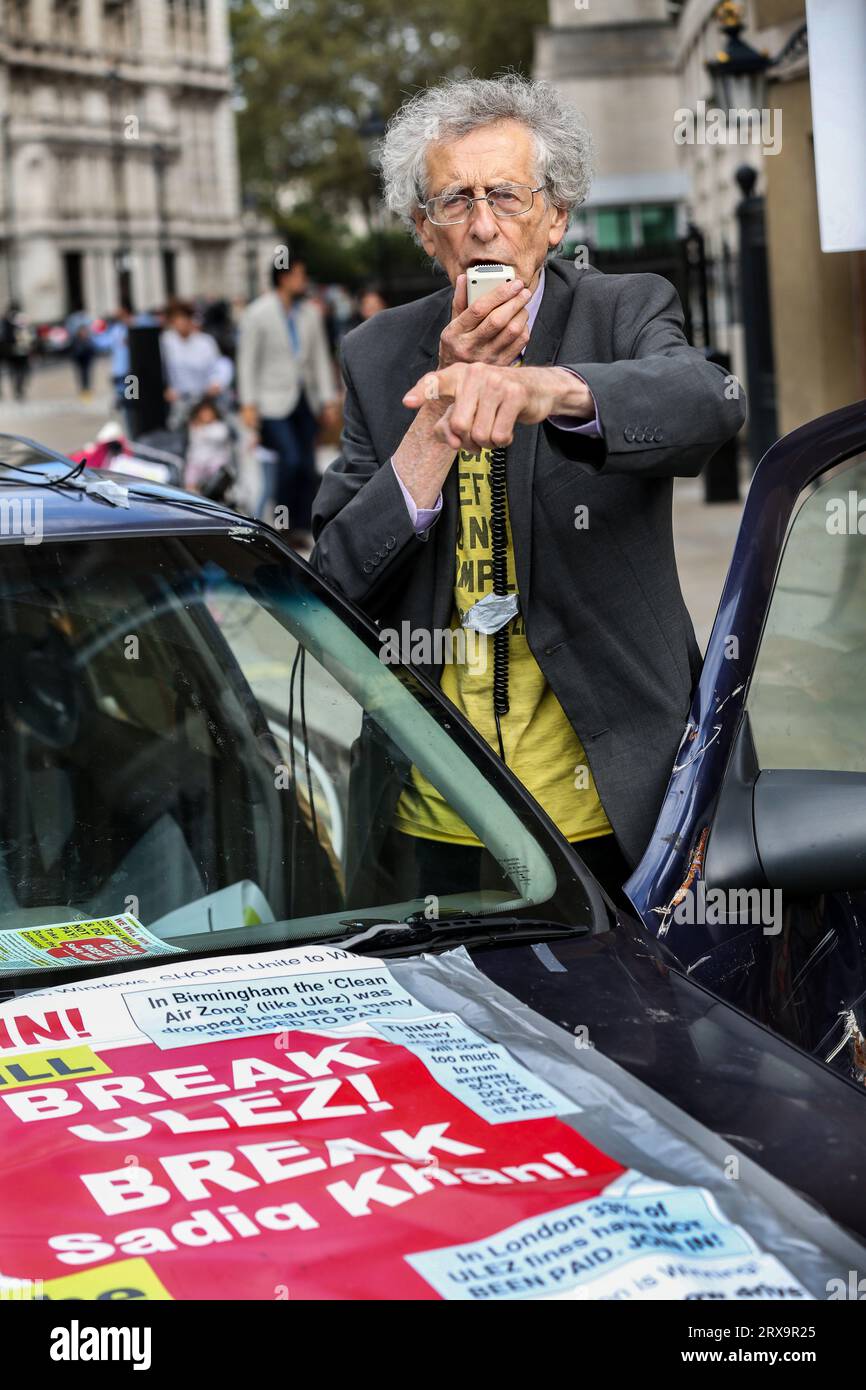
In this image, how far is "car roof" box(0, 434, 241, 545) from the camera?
9.36ft

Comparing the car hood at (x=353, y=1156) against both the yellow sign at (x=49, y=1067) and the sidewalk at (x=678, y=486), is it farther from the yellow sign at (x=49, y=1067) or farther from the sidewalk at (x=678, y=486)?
the sidewalk at (x=678, y=486)

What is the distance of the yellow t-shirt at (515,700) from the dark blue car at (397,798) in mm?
162

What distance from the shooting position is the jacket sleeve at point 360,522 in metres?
2.78

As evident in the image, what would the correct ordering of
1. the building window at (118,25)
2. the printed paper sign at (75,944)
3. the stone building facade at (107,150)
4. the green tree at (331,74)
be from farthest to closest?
1. the building window at (118,25)
2. the stone building facade at (107,150)
3. the green tree at (331,74)
4. the printed paper sign at (75,944)

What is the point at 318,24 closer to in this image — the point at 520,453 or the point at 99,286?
the point at 99,286

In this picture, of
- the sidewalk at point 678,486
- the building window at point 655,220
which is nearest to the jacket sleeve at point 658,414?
the sidewalk at point 678,486

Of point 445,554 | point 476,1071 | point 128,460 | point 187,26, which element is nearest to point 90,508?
point 445,554

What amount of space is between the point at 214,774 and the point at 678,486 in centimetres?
1409

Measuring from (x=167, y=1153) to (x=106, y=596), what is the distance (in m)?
1.37

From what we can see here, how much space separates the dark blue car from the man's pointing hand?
430 mm

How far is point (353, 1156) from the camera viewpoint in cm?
182

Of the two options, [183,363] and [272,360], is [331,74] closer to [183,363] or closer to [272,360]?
[183,363]

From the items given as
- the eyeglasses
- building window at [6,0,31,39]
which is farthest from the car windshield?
building window at [6,0,31,39]

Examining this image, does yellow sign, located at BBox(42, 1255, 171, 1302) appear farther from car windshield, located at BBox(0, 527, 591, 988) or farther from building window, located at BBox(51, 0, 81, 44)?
building window, located at BBox(51, 0, 81, 44)
